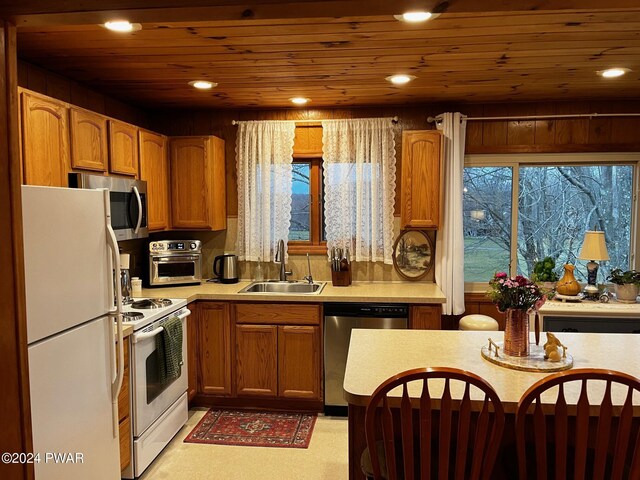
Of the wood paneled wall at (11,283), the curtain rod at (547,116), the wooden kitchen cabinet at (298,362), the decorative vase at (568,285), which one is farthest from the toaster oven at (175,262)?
the decorative vase at (568,285)

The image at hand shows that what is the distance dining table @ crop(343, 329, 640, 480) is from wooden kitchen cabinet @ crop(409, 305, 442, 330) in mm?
868

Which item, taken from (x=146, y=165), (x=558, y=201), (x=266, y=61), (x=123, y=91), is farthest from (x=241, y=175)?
(x=558, y=201)

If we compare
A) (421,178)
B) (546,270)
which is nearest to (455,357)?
(421,178)

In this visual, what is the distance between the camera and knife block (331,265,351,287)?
3.81 meters

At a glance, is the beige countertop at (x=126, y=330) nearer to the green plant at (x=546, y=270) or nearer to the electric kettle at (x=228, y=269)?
the electric kettle at (x=228, y=269)

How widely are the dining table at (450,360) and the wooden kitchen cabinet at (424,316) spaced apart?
0.87m

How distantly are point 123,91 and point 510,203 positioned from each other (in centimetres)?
310

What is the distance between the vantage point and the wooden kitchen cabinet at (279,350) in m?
3.48

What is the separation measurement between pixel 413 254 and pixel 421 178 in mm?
674

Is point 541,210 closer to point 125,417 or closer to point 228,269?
point 228,269

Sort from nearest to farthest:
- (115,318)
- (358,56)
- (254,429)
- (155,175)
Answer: (115,318), (358,56), (254,429), (155,175)

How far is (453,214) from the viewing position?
3727mm

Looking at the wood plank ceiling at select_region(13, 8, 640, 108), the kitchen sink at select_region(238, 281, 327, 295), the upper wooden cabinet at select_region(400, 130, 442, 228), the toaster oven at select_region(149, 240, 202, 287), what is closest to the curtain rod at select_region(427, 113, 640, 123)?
the wood plank ceiling at select_region(13, 8, 640, 108)

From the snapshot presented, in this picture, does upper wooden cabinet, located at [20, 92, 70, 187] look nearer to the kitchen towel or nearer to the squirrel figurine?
the kitchen towel
